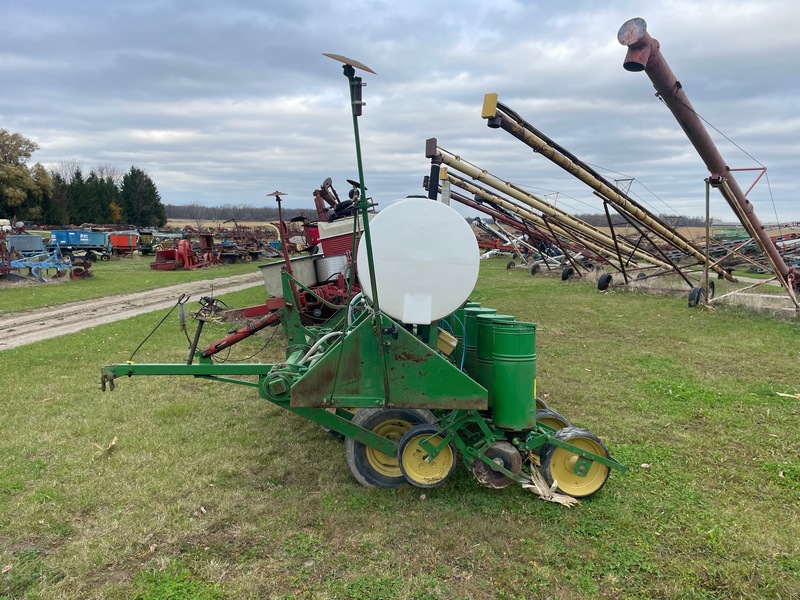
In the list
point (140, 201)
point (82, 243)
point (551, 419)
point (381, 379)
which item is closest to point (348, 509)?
point (381, 379)

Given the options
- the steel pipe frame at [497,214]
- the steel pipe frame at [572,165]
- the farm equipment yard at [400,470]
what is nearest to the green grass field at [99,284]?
the farm equipment yard at [400,470]

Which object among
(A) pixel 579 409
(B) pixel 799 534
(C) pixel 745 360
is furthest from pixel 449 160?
(B) pixel 799 534

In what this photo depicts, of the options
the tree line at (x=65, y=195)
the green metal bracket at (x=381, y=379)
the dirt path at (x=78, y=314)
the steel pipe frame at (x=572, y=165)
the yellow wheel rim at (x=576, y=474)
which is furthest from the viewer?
the tree line at (x=65, y=195)

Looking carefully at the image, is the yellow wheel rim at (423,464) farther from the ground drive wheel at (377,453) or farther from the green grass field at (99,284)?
the green grass field at (99,284)

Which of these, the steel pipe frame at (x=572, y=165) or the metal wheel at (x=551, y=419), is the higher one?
the steel pipe frame at (x=572, y=165)

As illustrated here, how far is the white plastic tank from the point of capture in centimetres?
387

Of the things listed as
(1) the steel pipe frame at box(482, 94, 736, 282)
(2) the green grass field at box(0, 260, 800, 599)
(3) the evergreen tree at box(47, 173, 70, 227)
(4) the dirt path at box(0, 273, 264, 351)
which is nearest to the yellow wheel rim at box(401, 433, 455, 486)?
(2) the green grass field at box(0, 260, 800, 599)

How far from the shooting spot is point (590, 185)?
42.1ft

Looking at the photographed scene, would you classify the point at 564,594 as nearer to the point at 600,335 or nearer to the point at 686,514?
the point at 686,514

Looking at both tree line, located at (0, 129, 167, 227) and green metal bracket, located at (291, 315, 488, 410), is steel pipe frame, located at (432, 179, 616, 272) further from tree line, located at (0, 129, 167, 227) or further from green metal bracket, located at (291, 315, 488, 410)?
tree line, located at (0, 129, 167, 227)

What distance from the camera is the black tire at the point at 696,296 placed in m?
14.1

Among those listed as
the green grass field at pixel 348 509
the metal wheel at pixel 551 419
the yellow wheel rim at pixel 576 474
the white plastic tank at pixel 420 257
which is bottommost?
the green grass field at pixel 348 509

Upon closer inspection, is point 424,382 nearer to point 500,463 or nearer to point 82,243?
point 500,463

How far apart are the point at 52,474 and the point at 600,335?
9.64 metres
